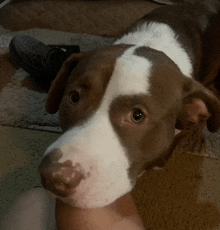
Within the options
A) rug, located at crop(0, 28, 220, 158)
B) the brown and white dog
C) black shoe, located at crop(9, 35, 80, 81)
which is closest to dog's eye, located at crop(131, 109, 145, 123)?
the brown and white dog

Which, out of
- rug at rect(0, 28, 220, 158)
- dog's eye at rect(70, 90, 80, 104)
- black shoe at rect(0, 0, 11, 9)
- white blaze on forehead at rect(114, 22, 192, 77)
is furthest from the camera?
black shoe at rect(0, 0, 11, 9)

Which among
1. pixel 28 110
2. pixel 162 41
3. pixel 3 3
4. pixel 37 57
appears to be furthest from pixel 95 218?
pixel 3 3

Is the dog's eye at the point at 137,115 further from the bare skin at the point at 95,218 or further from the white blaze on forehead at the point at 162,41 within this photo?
the white blaze on forehead at the point at 162,41

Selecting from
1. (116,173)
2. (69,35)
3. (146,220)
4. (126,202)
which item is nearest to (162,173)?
(146,220)

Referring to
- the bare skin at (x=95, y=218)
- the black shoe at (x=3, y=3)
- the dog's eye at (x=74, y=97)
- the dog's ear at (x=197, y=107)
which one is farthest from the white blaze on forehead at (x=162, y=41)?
the black shoe at (x=3, y=3)

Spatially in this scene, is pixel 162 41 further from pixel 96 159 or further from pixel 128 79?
pixel 96 159

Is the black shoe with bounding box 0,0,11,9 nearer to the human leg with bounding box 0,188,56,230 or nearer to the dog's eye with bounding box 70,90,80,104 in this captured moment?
the dog's eye with bounding box 70,90,80,104
